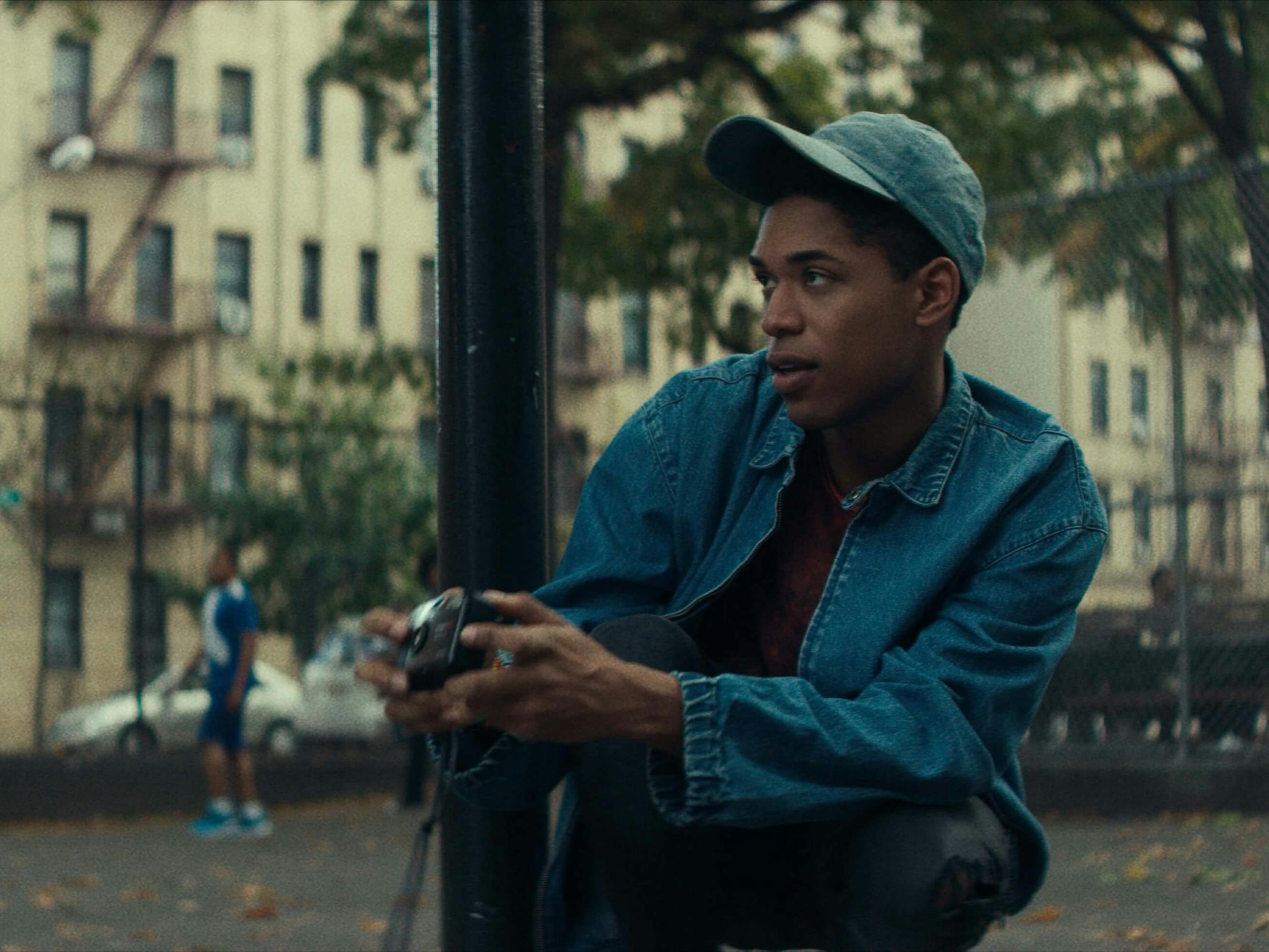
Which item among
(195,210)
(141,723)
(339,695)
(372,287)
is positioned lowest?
(339,695)

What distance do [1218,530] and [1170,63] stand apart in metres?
3.05

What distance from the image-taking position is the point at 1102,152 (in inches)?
679

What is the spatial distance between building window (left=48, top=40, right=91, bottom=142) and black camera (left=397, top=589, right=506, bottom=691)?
121ft

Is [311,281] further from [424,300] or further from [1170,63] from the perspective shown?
[1170,63]

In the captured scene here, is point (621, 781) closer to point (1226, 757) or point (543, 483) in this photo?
point (543, 483)

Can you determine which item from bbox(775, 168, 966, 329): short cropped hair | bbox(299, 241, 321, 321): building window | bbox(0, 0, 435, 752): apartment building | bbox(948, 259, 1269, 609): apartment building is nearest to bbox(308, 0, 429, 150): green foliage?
bbox(948, 259, 1269, 609): apartment building

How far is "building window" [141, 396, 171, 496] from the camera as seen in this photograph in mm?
14141

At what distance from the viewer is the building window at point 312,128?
4141 centimetres

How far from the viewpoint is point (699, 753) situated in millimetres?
2471

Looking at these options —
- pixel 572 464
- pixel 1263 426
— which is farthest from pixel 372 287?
pixel 1263 426

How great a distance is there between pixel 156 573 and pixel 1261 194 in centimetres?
858

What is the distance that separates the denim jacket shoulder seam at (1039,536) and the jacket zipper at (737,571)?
0.32 metres

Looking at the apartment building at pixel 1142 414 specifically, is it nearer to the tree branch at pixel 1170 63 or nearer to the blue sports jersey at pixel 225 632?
the tree branch at pixel 1170 63

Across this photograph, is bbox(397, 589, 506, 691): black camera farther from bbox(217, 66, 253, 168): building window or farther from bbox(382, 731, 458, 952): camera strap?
bbox(217, 66, 253, 168): building window
